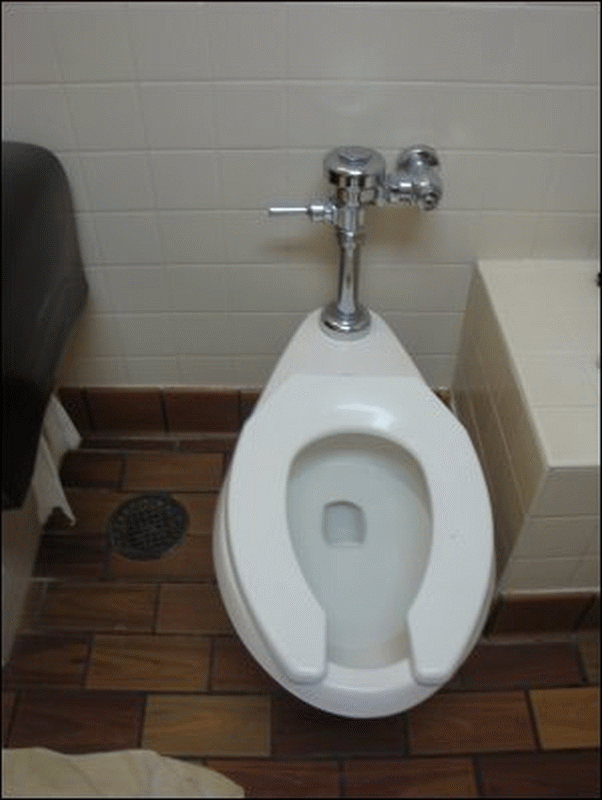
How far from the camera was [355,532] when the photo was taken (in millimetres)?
1057

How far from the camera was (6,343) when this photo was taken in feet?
2.49

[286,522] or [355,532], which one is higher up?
[286,522]

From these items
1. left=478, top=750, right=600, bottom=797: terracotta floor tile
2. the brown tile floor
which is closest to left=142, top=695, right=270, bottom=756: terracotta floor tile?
the brown tile floor

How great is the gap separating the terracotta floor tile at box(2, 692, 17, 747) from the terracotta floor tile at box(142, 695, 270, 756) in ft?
0.69

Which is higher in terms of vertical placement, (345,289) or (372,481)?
(345,289)

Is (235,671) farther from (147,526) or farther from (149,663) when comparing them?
(147,526)

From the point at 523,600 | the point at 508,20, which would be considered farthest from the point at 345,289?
the point at 523,600

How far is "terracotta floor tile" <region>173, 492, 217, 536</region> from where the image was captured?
49.8 inches

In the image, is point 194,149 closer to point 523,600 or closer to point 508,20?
point 508,20

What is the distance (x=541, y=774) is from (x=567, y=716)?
10 cm

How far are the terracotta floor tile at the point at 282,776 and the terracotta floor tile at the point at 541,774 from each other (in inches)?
9.2

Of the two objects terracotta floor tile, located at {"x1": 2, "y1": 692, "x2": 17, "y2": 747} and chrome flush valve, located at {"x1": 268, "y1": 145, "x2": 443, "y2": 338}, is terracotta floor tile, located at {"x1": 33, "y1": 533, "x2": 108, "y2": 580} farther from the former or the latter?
chrome flush valve, located at {"x1": 268, "y1": 145, "x2": 443, "y2": 338}

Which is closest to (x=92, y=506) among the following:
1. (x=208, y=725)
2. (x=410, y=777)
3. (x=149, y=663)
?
(x=149, y=663)

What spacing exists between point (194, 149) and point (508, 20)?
0.44 meters
